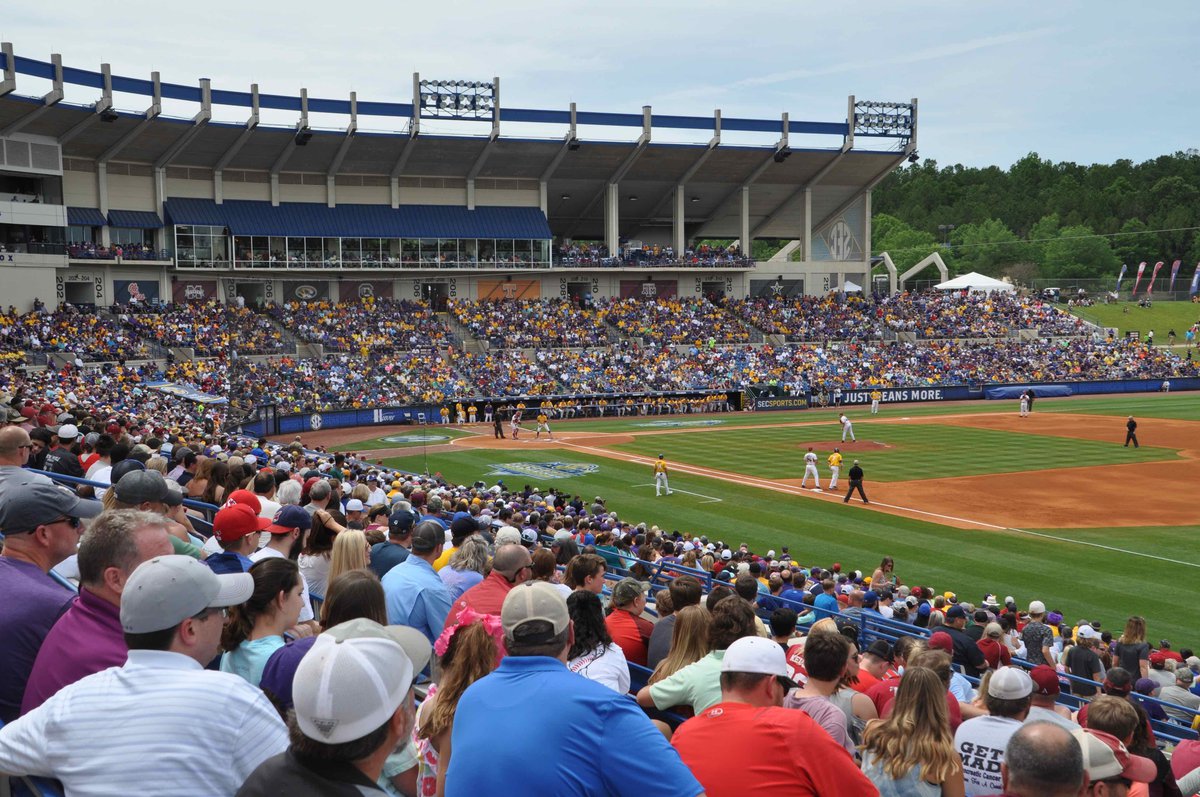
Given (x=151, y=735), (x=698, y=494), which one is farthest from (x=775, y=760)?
(x=698, y=494)

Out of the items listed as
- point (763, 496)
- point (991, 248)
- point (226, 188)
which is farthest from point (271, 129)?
point (991, 248)

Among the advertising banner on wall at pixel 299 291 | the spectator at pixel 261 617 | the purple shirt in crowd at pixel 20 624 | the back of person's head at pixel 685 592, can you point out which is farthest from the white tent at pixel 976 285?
the purple shirt in crowd at pixel 20 624

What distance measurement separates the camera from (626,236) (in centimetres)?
8681

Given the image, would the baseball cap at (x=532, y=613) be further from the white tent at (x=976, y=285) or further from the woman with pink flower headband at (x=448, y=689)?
the white tent at (x=976, y=285)

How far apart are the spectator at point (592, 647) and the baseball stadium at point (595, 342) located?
40.3 feet

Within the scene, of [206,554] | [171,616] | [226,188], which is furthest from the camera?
[226,188]

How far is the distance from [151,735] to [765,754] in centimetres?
235

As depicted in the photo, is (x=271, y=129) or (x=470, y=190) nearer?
(x=271, y=129)

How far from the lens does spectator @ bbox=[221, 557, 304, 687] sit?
538 centimetres

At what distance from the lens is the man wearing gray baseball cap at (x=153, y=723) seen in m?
3.47

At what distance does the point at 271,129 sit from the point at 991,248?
99.3 meters

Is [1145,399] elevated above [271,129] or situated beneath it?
situated beneath

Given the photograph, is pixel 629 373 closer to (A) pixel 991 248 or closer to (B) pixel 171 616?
(B) pixel 171 616

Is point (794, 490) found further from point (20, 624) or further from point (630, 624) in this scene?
point (20, 624)
